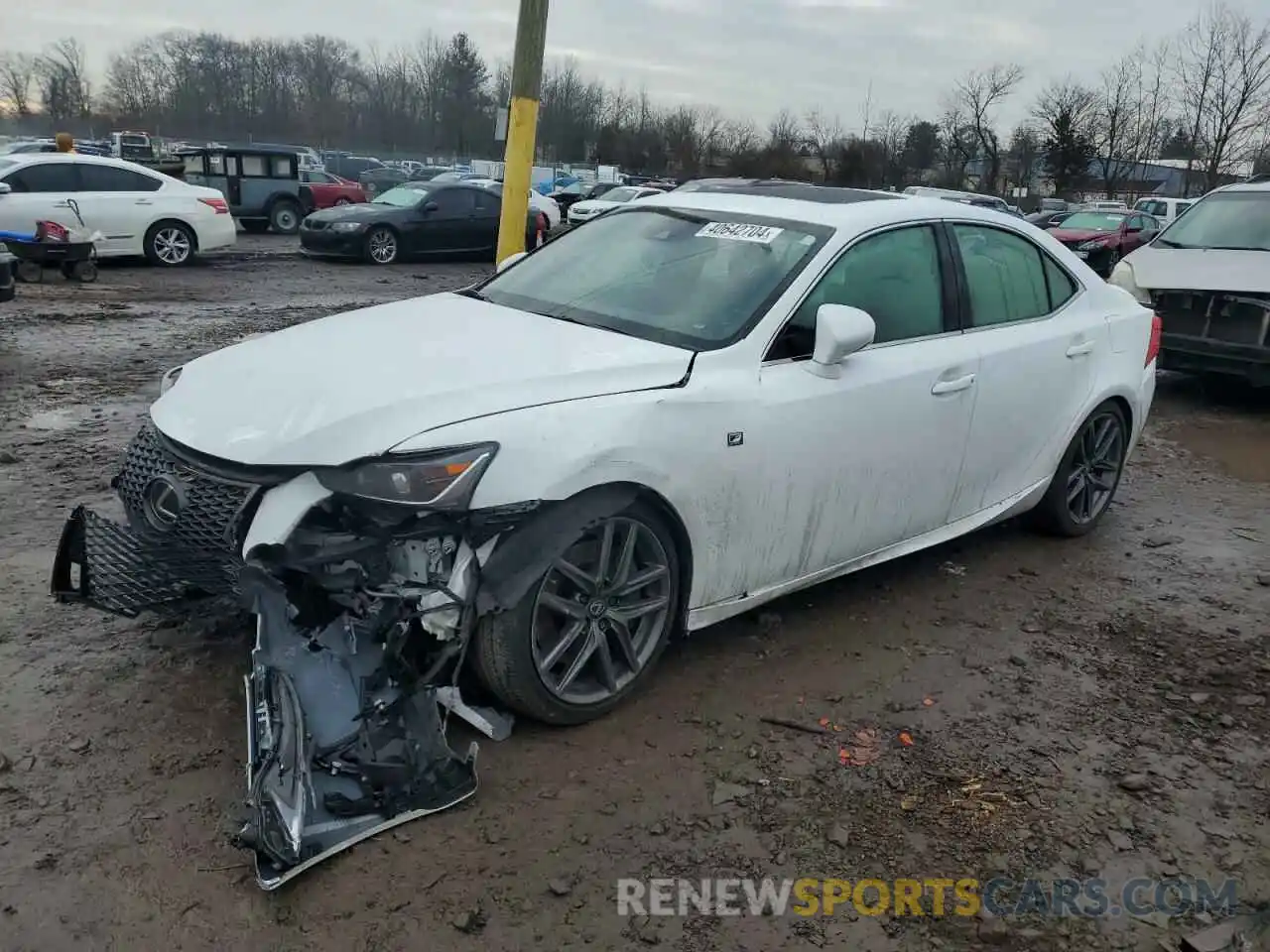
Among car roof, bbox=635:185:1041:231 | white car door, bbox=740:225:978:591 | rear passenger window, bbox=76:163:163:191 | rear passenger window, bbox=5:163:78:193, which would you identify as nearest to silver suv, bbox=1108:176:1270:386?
car roof, bbox=635:185:1041:231

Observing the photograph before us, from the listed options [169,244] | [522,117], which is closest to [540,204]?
[169,244]

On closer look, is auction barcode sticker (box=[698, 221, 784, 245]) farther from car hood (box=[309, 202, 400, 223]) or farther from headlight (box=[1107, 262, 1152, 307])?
car hood (box=[309, 202, 400, 223])

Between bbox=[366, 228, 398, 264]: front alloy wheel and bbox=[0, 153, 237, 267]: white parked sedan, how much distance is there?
252 cm

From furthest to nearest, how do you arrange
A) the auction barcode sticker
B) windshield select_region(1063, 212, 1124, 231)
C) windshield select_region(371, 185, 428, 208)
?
windshield select_region(1063, 212, 1124, 231)
windshield select_region(371, 185, 428, 208)
the auction barcode sticker

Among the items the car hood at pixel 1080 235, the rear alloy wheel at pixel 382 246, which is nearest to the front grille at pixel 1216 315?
the car hood at pixel 1080 235

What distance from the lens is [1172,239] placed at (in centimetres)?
948

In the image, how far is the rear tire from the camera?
72.0ft

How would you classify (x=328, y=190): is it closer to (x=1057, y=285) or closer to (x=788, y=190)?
(x=788, y=190)

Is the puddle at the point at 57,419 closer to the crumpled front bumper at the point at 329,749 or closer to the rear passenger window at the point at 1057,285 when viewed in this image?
the crumpled front bumper at the point at 329,749

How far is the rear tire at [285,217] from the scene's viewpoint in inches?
864

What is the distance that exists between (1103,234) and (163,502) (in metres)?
20.6

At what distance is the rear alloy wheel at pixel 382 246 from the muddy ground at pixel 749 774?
12.9 meters

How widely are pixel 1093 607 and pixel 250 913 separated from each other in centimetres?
367

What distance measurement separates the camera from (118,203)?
13.9 metres
